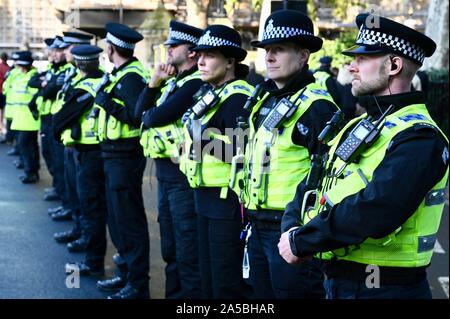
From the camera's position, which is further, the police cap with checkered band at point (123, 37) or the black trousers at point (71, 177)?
the black trousers at point (71, 177)

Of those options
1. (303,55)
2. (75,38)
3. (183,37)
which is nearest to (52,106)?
(75,38)

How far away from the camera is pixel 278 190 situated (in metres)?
4.05

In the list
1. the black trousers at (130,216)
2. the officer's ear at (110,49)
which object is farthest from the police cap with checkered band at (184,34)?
the black trousers at (130,216)

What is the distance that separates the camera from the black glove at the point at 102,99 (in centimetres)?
617

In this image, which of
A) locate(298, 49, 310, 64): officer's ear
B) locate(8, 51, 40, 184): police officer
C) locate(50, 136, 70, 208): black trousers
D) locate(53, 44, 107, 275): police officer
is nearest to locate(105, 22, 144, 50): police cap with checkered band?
locate(53, 44, 107, 275): police officer

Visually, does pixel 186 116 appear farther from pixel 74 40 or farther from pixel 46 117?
pixel 46 117

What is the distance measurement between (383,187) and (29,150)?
9.54 metres

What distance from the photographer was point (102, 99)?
6191 mm

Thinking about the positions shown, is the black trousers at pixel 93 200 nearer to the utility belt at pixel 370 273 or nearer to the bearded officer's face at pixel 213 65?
the bearded officer's face at pixel 213 65

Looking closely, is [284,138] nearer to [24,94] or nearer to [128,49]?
[128,49]

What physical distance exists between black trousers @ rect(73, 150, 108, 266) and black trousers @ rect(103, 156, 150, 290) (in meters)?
0.65

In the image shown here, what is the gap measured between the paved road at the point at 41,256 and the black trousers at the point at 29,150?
3.36 ft

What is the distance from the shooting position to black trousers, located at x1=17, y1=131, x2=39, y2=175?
38.4ft

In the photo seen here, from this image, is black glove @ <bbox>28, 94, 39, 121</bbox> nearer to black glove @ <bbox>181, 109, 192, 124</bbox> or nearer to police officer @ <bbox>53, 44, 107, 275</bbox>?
police officer @ <bbox>53, 44, 107, 275</bbox>
